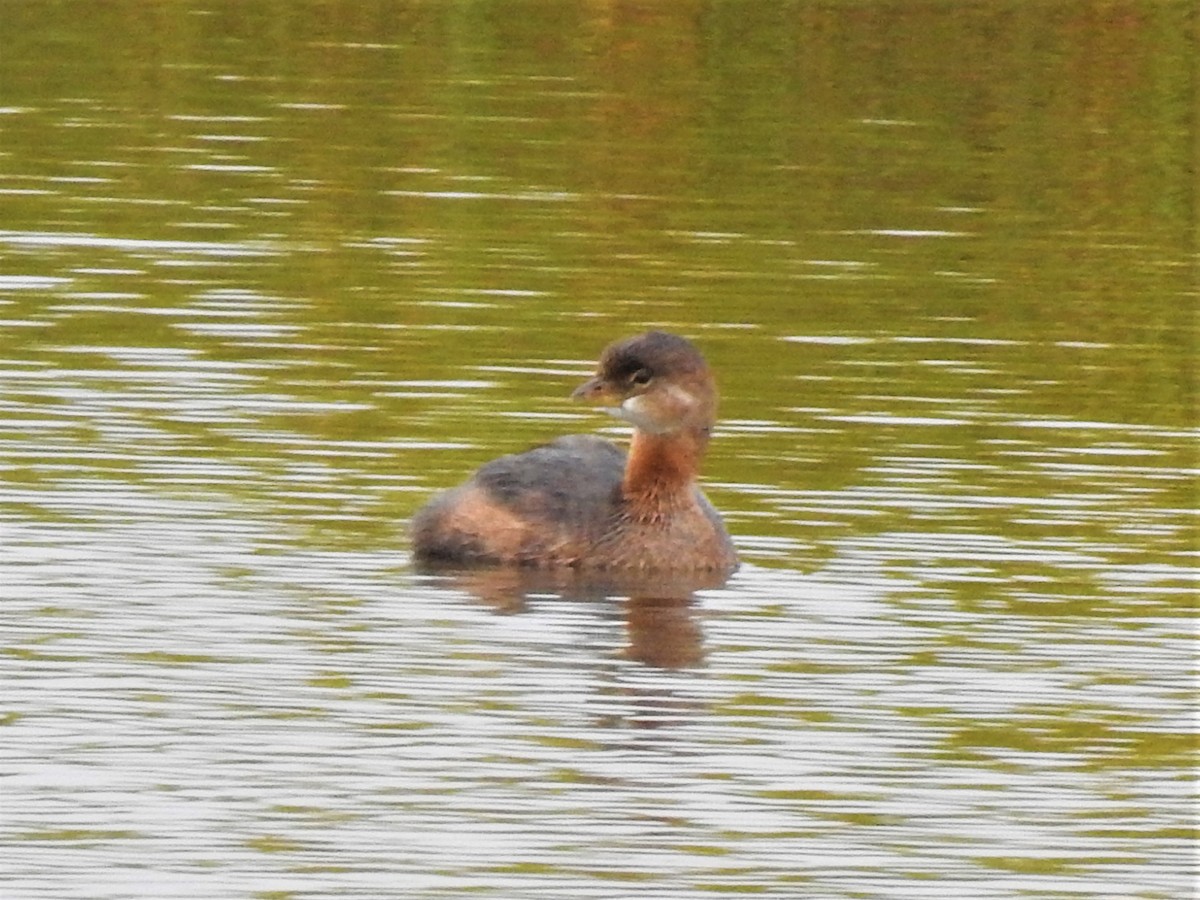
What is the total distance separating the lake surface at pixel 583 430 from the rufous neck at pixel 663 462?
1.52 feet

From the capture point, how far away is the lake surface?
1182 cm

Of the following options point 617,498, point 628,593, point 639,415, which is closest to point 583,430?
point 639,415

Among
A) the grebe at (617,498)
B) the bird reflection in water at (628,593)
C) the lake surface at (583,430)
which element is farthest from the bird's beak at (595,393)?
the lake surface at (583,430)

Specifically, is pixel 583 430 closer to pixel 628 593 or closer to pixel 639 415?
pixel 639 415

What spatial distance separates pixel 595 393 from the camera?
16625mm

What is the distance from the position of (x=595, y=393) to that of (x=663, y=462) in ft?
1.49

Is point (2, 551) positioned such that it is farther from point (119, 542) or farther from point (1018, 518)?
point (1018, 518)

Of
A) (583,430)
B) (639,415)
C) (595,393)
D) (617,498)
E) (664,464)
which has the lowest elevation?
(583,430)

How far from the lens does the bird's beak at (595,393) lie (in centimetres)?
1661

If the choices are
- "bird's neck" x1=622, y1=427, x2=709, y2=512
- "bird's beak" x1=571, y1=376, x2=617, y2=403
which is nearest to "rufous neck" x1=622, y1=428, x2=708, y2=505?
"bird's neck" x1=622, y1=427, x2=709, y2=512

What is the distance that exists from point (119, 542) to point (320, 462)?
212 centimetres

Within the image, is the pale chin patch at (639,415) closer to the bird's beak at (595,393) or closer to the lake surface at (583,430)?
the bird's beak at (595,393)

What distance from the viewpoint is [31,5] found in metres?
38.2

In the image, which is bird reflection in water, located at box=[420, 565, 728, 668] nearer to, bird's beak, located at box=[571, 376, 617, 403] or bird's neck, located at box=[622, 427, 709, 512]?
bird's neck, located at box=[622, 427, 709, 512]
